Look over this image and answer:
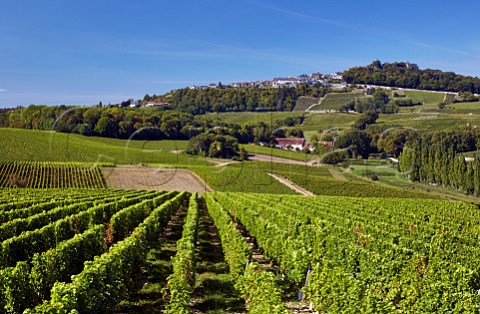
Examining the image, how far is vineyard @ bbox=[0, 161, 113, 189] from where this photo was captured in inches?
2515

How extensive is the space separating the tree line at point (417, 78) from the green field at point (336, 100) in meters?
13.3

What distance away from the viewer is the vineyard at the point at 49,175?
63875 millimetres

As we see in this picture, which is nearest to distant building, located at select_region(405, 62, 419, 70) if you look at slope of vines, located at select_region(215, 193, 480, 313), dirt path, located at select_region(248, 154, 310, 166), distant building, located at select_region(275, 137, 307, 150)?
distant building, located at select_region(275, 137, 307, 150)

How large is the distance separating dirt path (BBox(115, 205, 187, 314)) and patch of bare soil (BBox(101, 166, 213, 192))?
47.3 metres

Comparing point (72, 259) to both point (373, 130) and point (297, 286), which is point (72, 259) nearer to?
point (297, 286)

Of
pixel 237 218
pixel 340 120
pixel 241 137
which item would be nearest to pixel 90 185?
pixel 237 218

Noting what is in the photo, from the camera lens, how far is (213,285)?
1518 centimetres

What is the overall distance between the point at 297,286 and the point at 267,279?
484 cm

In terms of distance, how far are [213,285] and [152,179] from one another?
61793 mm

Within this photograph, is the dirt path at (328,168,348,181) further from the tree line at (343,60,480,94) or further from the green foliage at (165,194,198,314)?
the tree line at (343,60,480,94)

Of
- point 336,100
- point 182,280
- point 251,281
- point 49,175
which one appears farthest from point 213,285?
point 336,100

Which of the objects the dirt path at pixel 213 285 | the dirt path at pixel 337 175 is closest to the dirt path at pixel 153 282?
the dirt path at pixel 213 285

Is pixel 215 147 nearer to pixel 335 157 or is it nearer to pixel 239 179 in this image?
pixel 239 179

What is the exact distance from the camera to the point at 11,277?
9.38 meters
